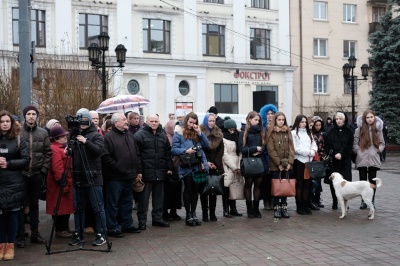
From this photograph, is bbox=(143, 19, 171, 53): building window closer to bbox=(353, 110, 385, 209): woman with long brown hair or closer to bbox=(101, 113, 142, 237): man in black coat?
bbox=(353, 110, 385, 209): woman with long brown hair

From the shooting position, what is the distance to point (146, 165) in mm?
9906

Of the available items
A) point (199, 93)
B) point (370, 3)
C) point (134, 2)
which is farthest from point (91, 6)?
point (370, 3)

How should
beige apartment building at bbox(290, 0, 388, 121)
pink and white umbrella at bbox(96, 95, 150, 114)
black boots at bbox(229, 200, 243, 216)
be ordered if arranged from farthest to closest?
beige apartment building at bbox(290, 0, 388, 121) < pink and white umbrella at bbox(96, 95, 150, 114) < black boots at bbox(229, 200, 243, 216)

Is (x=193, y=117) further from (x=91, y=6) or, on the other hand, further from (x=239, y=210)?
(x=91, y=6)

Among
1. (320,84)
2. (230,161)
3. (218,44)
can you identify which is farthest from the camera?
(320,84)

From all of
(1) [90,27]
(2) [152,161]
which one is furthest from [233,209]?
(1) [90,27]

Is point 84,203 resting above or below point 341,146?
below

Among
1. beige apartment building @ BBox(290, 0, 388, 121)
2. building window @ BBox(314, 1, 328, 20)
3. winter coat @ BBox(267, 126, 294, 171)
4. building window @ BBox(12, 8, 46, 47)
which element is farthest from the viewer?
building window @ BBox(314, 1, 328, 20)

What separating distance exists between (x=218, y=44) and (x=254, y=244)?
31.8 metres

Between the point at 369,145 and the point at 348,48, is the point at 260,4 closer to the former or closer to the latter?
the point at 348,48

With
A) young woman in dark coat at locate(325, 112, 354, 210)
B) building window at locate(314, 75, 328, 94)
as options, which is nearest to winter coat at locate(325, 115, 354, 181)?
young woman in dark coat at locate(325, 112, 354, 210)

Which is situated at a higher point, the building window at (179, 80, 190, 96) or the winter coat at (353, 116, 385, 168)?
the building window at (179, 80, 190, 96)

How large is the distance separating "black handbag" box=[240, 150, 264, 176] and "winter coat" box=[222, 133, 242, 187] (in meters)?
0.28

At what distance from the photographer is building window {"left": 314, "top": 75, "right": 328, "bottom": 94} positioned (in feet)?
143
